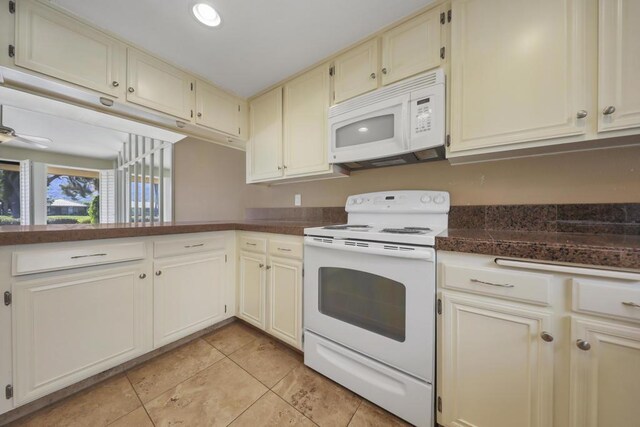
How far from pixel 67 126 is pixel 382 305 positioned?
2.47m

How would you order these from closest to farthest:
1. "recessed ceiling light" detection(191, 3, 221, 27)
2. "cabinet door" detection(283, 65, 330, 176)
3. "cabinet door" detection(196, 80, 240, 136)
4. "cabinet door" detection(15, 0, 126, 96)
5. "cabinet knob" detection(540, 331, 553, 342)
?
"cabinet knob" detection(540, 331, 553, 342)
"cabinet door" detection(15, 0, 126, 96)
"recessed ceiling light" detection(191, 3, 221, 27)
"cabinet door" detection(283, 65, 330, 176)
"cabinet door" detection(196, 80, 240, 136)

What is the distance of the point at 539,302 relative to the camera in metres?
0.81

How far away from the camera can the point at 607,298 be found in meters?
0.71

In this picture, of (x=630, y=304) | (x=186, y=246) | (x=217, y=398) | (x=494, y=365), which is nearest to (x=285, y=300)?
(x=217, y=398)

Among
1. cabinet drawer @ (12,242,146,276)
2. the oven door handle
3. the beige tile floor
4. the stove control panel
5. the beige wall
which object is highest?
the beige wall

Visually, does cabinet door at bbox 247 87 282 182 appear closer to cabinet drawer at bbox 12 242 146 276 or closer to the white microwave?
the white microwave

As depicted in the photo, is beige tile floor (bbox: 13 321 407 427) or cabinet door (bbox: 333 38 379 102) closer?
beige tile floor (bbox: 13 321 407 427)

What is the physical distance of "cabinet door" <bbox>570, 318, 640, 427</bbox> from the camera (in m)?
0.69

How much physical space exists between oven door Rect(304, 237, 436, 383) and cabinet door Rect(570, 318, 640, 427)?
0.44m

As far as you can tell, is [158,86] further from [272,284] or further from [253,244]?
[272,284]

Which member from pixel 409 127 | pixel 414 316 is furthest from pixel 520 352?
pixel 409 127

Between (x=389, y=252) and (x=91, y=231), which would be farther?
(x=91, y=231)

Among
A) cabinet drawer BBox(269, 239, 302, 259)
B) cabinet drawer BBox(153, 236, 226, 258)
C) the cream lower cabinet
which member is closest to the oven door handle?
cabinet drawer BBox(269, 239, 302, 259)

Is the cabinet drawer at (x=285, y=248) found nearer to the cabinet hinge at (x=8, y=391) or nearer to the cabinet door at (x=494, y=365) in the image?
the cabinet door at (x=494, y=365)
